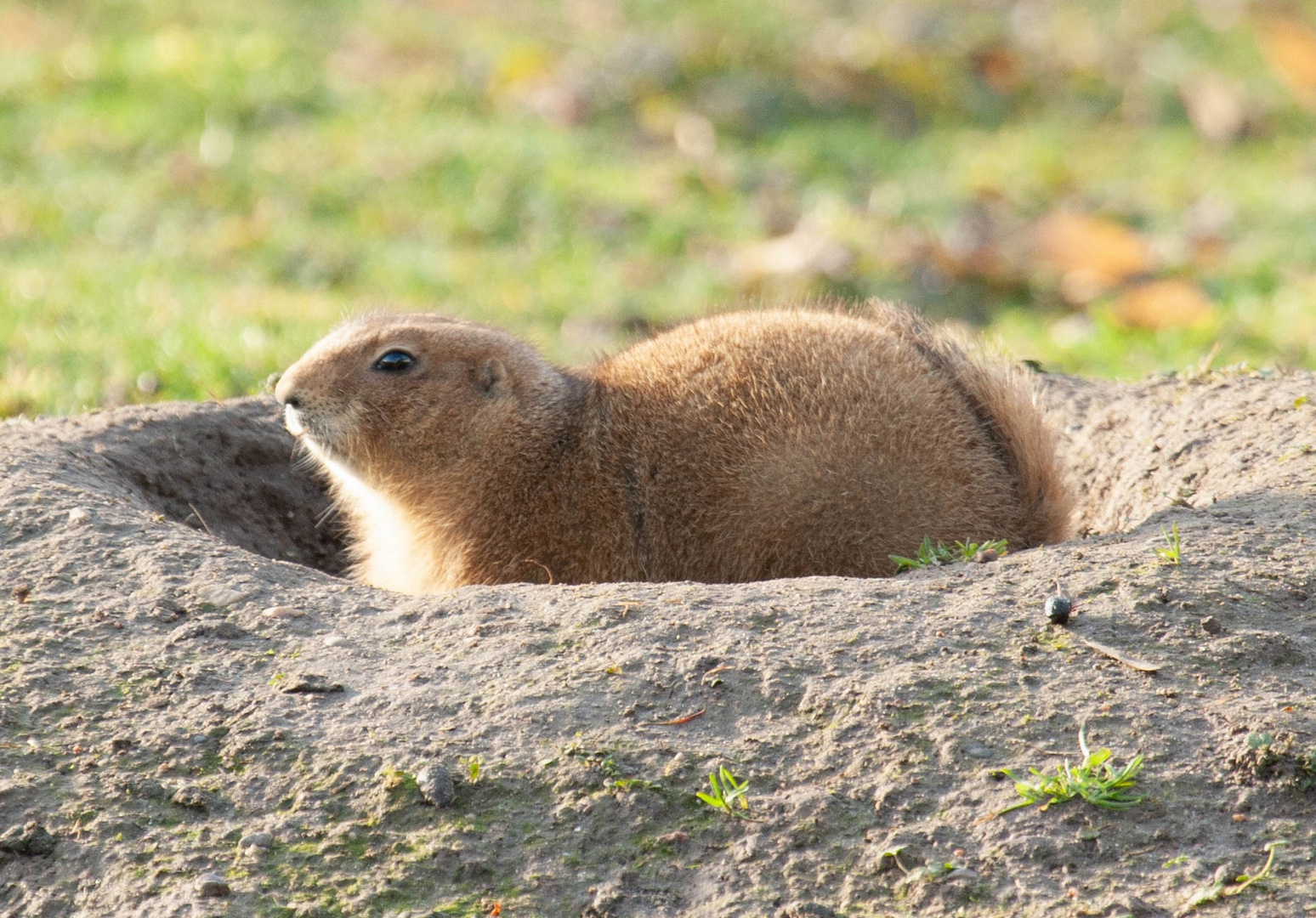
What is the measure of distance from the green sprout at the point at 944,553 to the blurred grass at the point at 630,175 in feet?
6.38

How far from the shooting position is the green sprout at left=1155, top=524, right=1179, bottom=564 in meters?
3.66

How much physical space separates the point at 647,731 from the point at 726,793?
0.87ft

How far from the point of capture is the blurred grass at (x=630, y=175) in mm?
8406

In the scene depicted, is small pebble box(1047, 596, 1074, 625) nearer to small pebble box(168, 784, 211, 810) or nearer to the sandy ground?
the sandy ground

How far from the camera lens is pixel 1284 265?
9.79 m

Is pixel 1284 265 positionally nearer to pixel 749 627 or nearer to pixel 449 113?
pixel 449 113

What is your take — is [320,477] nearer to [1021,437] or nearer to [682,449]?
[682,449]

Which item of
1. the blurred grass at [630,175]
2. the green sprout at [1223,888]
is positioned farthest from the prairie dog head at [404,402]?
the green sprout at [1223,888]

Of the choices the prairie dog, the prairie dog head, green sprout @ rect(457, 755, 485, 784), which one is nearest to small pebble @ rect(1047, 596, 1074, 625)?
the prairie dog

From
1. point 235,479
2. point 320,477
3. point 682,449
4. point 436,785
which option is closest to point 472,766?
point 436,785

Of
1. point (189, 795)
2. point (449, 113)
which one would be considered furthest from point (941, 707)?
point (449, 113)

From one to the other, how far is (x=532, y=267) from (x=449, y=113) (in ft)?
10.5

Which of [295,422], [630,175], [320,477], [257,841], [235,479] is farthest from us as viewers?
[630,175]

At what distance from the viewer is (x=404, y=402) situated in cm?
493
